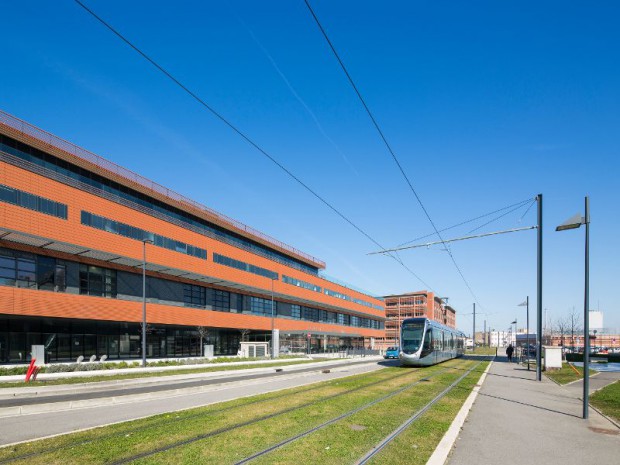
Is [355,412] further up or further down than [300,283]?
further up

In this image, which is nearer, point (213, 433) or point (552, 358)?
point (213, 433)

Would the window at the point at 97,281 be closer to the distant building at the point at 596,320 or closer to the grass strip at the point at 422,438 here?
the grass strip at the point at 422,438

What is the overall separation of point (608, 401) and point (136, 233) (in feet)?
106

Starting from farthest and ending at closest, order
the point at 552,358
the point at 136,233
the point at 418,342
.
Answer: the point at 136,233 < the point at 418,342 < the point at 552,358

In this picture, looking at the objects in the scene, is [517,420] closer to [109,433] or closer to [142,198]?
[109,433]

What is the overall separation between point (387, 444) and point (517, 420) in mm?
4847

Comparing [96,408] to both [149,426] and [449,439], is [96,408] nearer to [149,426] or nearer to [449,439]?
[149,426]

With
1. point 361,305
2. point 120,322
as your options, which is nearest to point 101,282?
point 120,322

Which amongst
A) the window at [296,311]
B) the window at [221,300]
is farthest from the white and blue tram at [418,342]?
the window at [296,311]

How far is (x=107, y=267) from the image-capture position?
34.1m

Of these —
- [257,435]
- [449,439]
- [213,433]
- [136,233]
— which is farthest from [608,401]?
[136,233]

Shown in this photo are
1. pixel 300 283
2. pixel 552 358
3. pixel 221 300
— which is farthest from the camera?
pixel 300 283

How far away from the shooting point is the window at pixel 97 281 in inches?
1267

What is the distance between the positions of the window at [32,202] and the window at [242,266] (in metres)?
17.1
